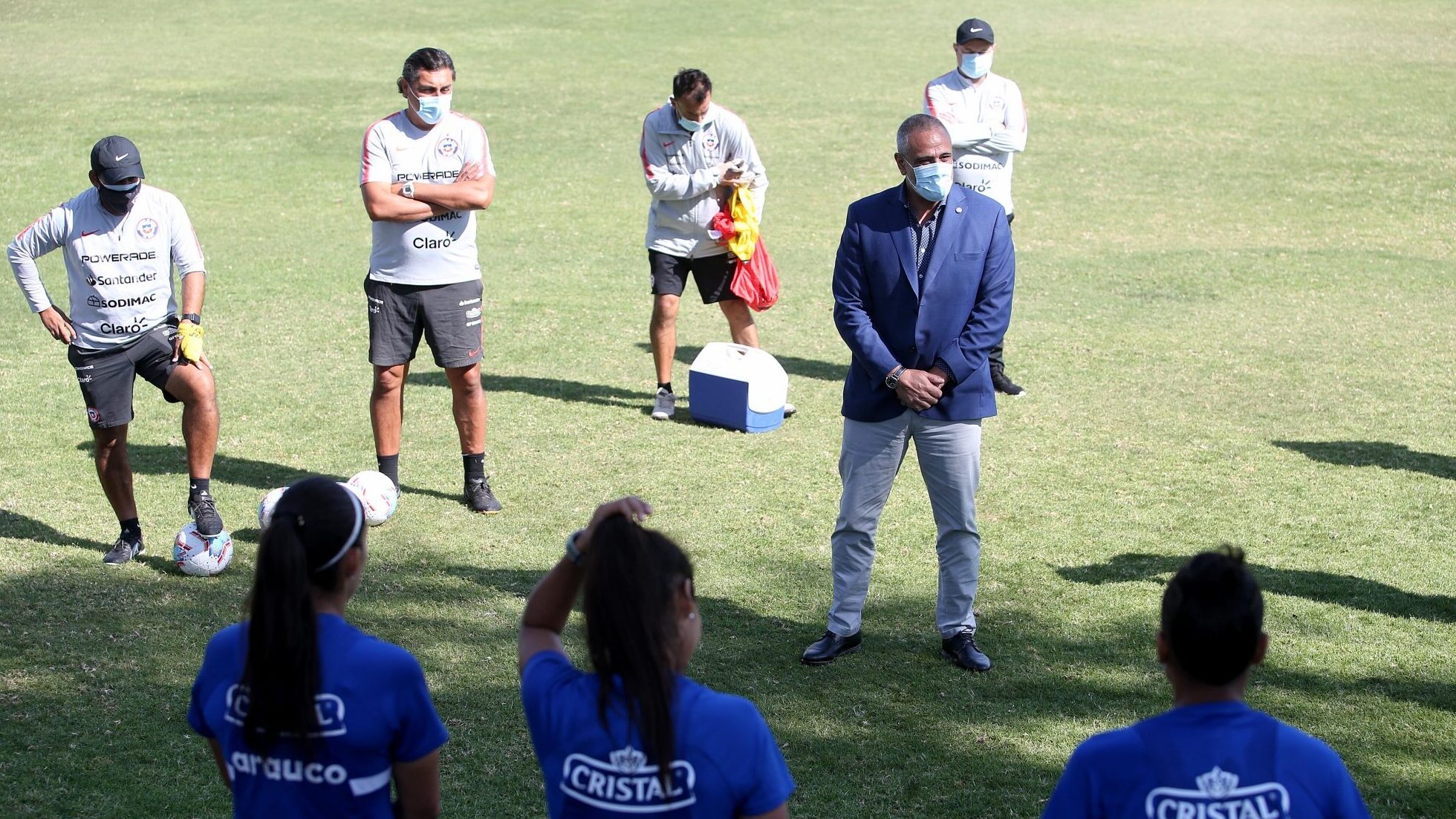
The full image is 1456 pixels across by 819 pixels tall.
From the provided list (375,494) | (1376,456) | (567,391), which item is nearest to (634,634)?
(375,494)

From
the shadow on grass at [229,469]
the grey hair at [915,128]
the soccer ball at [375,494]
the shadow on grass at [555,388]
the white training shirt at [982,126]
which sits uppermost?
the grey hair at [915,128]

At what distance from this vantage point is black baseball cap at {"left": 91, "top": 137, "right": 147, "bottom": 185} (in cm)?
636

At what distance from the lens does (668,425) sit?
29.6 feet

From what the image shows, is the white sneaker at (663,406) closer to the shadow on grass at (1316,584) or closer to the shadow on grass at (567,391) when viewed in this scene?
the shadow on grass at (567,391)

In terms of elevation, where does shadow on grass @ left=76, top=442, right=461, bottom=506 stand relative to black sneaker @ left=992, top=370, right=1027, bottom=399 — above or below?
below

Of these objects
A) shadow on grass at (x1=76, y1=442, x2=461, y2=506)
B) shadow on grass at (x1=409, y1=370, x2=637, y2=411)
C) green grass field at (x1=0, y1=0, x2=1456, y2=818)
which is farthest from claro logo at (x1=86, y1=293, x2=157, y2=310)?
shadow on grass at (x1=409, y1=370, x2=637, y2=411)

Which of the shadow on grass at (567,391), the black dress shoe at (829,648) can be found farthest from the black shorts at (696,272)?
the black dress shoe at (829,648)

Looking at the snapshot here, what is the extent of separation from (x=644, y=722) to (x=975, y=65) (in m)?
8.15

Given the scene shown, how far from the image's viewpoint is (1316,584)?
6488mm

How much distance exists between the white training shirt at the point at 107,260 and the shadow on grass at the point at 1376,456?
642 cm

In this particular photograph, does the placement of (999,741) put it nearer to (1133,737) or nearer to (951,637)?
(951,637)

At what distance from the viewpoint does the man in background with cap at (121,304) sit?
6.55 m

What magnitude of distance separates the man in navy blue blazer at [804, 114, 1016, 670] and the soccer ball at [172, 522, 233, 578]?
2803 millimetres

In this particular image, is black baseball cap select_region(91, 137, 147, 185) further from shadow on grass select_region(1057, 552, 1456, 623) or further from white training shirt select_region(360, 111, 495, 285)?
shadow on grass select_region(1057, 552, 1456, 623)
